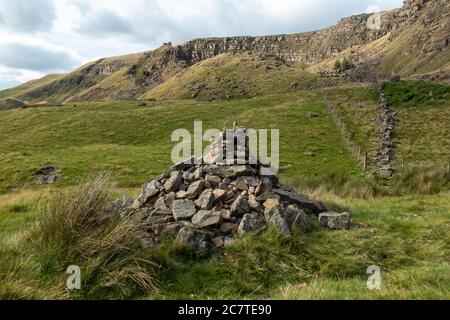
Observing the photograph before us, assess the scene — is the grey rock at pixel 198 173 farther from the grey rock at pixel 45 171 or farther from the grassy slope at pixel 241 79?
the grassy slope at pixel 241 79

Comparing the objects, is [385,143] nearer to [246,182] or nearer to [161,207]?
[246,182]

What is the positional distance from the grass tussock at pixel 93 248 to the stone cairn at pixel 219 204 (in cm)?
84

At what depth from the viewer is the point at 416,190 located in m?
17.8

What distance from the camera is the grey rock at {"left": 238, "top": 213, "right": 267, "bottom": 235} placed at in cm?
878

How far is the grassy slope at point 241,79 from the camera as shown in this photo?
9205 cm

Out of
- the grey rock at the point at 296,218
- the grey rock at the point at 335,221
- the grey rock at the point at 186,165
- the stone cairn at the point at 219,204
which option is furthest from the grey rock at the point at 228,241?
the grey rock at the point at 186,165

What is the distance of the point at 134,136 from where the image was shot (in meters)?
44.5

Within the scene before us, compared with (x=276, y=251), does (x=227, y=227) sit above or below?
above

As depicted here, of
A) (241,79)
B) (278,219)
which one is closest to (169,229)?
(278,219)

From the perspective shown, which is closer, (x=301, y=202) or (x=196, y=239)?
(x=196, y=239)

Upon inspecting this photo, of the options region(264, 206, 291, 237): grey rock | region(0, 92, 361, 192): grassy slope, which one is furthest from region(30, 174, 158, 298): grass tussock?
region(0, 92, 361, 192): grassy slope

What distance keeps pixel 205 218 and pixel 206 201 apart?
0.55 metres

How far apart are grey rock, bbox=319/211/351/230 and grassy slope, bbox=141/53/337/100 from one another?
77670 millimetres
